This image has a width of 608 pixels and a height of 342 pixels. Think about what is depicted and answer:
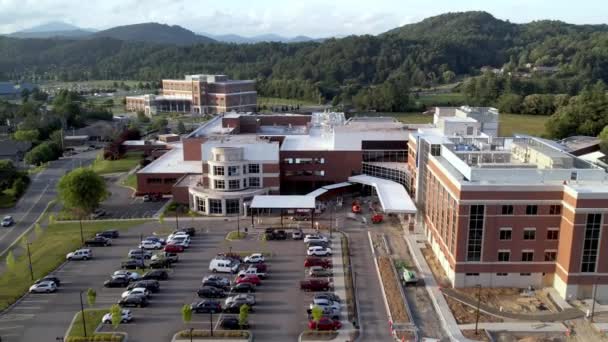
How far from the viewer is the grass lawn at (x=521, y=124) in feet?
286

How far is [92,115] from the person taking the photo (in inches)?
4018

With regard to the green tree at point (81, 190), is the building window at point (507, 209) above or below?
above

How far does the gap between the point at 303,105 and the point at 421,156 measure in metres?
91.1

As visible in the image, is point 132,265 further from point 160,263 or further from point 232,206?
point 232,206

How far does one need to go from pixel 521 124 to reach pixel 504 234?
73853mm

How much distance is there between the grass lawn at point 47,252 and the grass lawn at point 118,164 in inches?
866

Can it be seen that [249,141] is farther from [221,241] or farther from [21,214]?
[21,214]

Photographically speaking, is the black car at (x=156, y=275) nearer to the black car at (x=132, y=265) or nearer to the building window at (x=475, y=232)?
the black car at (x=132, y=265)

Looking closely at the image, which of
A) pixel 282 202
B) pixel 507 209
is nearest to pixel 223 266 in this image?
pixel 282 202

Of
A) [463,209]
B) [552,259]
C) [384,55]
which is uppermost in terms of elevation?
[384,55]

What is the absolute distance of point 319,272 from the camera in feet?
106

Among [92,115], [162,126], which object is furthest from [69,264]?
[92,115]

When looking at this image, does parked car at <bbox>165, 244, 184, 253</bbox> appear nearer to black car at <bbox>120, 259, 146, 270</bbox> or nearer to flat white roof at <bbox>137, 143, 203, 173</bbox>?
black car at <bbox>120, 259, 146, 270</bbox>

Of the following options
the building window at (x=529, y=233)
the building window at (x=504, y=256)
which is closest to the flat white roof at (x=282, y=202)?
the building window at (x=504, y=256)
